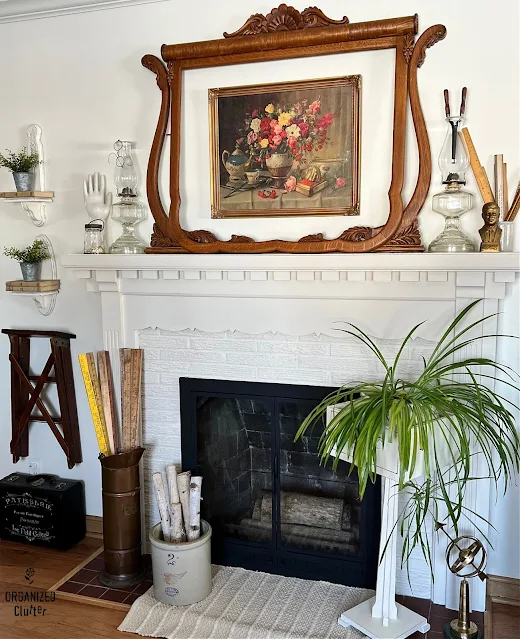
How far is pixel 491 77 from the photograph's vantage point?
95.5 inches

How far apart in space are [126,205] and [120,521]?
4.39ft

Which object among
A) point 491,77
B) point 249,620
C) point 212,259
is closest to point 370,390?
point 212,259

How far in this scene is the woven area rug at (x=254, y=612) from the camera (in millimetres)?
2494

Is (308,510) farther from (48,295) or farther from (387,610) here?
(48,295)

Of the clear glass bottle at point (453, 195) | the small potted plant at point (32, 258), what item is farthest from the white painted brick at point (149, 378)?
the clear glass bottle at point (453, 195)

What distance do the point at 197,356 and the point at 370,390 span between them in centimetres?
83

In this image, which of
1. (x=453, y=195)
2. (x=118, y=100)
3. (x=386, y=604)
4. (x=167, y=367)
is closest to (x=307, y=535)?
(x=386, y=604)

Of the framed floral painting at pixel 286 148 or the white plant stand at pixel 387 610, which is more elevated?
the framed floral painting at pixel 286 148

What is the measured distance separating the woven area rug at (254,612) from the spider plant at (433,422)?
375 millimetres

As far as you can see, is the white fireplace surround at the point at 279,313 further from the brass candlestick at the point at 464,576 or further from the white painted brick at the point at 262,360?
the brass candlestick at the point at 464,576

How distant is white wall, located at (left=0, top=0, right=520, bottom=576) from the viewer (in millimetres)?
2438

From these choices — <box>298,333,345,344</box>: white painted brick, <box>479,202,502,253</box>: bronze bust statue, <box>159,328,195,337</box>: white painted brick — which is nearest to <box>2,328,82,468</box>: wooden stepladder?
<box>159,328,195,337</box>: white painted brick

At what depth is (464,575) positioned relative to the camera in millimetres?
2369

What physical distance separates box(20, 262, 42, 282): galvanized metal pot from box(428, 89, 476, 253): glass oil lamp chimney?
1808mm
